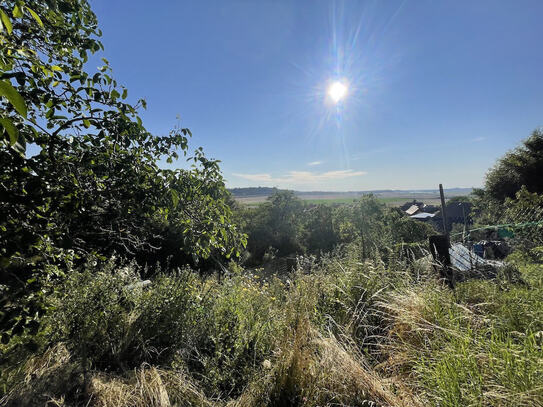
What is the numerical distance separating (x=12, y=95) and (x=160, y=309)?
239 centimetres

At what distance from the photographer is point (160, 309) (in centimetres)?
241

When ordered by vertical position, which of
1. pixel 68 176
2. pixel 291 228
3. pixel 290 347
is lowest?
pixel 291 228

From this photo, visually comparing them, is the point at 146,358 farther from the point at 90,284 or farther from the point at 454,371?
the point at 454,371

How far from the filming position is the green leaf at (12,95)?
45cm

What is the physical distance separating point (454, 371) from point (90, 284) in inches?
116

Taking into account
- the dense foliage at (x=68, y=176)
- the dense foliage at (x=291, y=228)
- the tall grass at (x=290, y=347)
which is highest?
the dense foliage at (x=68, y=176)

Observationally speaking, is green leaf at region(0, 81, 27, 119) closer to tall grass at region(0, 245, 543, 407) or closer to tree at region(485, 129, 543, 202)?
tall grass at region(0, 245, 543, 407)

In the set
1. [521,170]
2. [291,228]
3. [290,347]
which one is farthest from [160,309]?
[521,170]

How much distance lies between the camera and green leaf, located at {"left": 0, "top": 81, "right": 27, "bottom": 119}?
1.48ft

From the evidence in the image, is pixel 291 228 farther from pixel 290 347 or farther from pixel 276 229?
pixel 290 347

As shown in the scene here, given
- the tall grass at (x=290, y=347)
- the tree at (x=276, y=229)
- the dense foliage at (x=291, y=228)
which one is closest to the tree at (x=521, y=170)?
the dense foliage at (x=291, y=228)

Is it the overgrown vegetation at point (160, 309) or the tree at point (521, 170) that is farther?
the tree at point (521, 170)

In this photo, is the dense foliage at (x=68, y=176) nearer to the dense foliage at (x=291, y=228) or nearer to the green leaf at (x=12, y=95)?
the green leaf at (x=12, y=95)

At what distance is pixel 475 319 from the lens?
6.32 ft
